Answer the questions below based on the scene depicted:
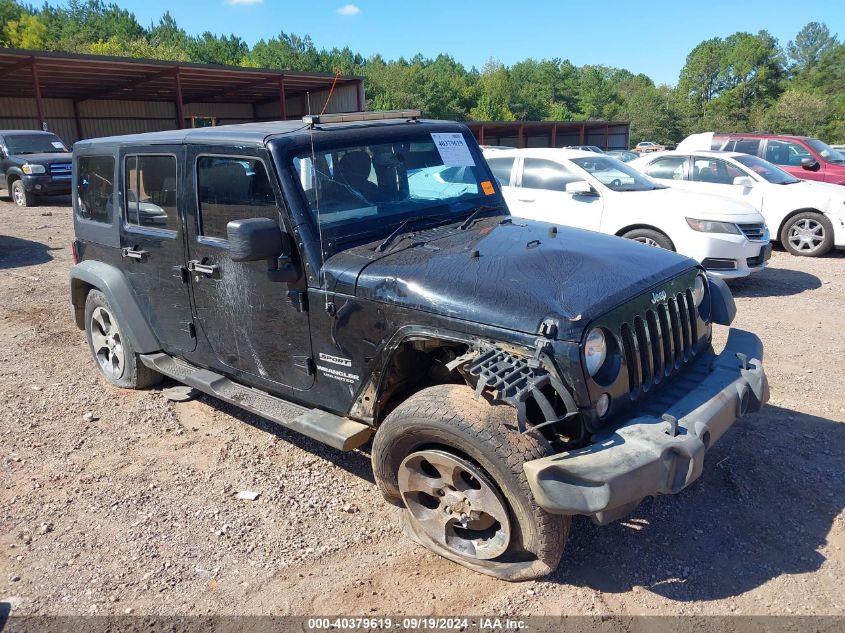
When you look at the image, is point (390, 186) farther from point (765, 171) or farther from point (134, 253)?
point (765, 171)

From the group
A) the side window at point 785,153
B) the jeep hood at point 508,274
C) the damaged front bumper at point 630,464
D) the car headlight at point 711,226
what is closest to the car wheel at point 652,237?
the car headlight at point 711,226

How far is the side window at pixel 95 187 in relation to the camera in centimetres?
461

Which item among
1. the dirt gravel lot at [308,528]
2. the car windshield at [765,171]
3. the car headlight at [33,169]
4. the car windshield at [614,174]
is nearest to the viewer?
the dirt gravel lot at [308,528]

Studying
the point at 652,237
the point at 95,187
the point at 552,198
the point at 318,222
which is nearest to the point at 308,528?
the point at 318,222

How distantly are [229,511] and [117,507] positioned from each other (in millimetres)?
647

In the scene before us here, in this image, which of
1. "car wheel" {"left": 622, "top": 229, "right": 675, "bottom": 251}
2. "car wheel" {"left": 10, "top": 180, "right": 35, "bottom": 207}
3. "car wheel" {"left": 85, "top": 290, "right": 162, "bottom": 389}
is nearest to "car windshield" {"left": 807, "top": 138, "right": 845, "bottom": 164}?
"car wheel" {"left": 622, "top": 229, "right": 675, "bottom": 251}

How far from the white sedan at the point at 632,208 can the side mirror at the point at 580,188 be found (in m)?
0.01

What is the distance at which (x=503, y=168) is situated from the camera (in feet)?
29.5

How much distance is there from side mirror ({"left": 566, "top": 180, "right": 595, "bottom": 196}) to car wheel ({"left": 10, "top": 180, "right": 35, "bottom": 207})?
12.9 meters

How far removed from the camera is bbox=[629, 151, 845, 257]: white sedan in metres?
9.77

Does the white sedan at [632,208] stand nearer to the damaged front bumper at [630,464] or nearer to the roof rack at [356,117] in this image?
the roof rack at [356,117]

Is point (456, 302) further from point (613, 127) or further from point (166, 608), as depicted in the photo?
point (613, 127)

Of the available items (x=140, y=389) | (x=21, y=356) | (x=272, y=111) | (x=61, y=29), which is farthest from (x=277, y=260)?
(x=61, y=29)

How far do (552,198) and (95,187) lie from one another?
5.52m
